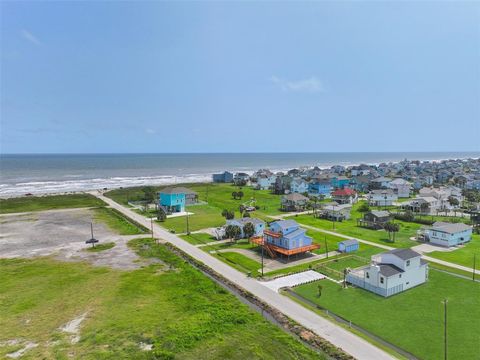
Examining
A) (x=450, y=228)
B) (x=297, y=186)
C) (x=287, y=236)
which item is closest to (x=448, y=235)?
(x=450, y=228)

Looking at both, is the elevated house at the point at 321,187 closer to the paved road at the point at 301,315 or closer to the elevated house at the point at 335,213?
the elevated house at the point at 335,213

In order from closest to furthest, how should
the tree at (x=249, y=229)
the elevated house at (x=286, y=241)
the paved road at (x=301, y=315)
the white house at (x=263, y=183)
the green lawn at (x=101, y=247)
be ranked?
the paved road at (x=301, y=315) → the elevated house at (x=286, y=241) → the green lawn at (x=101, y=247) → the tree at (x=249, y=229) → the white house at (x=263, y=183)

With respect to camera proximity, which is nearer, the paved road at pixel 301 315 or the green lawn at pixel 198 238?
the paved road at pixel 301 315

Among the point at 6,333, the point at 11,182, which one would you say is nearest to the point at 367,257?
the point at 6,333

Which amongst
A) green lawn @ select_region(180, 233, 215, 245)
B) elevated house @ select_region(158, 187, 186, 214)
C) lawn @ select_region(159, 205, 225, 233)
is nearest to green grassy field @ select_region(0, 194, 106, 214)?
elevated house @ select_region(158, 187, 186, 214)

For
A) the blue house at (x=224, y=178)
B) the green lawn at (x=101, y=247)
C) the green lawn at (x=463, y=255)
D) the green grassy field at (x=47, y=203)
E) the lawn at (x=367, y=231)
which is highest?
the blue house at (x=224, y=178)

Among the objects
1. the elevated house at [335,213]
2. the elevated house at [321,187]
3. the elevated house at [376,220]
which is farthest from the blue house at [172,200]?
the elevated house at [321,187]

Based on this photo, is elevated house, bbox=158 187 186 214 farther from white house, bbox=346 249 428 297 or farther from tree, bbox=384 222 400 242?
white house, bbox=346 249 428 297
